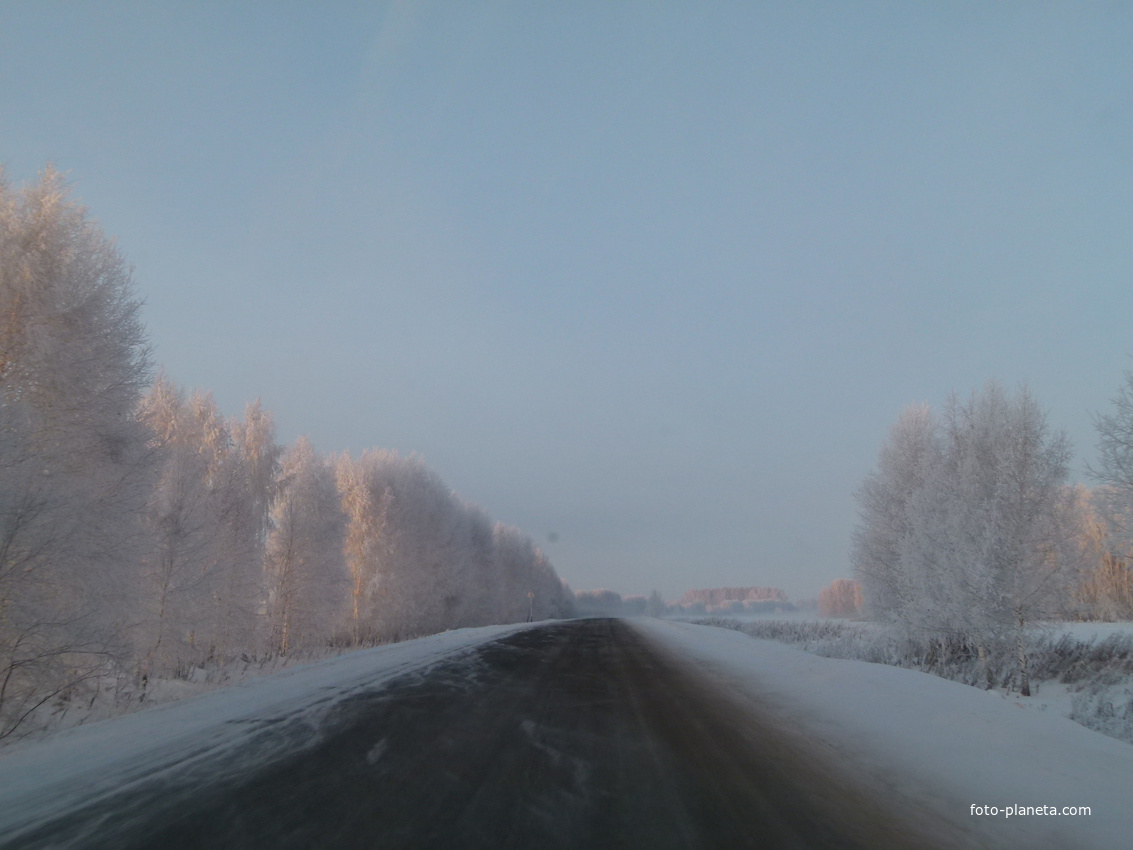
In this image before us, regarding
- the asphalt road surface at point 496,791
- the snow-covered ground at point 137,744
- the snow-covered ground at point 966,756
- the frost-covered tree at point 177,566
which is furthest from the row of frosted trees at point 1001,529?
the frost-covered tree at point 177,566

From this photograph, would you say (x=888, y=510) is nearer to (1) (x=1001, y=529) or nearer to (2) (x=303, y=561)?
(1) (x=1001, y=529)

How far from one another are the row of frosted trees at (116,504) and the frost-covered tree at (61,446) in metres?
0.02

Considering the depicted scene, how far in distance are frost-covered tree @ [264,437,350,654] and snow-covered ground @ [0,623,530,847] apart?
58.6 feet

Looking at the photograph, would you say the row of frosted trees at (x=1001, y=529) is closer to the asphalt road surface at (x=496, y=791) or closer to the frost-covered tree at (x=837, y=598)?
the asphalt road surface at (x=496, y=791)

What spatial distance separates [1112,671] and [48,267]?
25.3 m

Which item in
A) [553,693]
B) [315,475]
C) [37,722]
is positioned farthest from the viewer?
[315,475]

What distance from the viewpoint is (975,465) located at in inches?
689

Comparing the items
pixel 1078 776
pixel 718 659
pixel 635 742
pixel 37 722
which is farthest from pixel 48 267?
pixel 718 659

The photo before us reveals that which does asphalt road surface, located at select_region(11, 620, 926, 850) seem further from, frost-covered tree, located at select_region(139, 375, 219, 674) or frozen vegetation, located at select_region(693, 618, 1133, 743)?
frost-covered tree, located at select_region(139, 375, 219, 674)

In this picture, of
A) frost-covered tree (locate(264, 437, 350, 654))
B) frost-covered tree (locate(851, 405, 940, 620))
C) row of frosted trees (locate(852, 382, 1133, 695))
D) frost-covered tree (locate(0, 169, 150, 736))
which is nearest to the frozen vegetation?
row of frosted trees (locate(852, 382, 1133, 695))

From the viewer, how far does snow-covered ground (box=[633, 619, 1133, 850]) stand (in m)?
4.34

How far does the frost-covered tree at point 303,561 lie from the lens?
1027 inches

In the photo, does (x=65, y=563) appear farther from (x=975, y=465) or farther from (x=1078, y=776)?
(x=975, y=465)

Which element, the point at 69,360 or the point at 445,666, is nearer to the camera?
the point at 69,360
